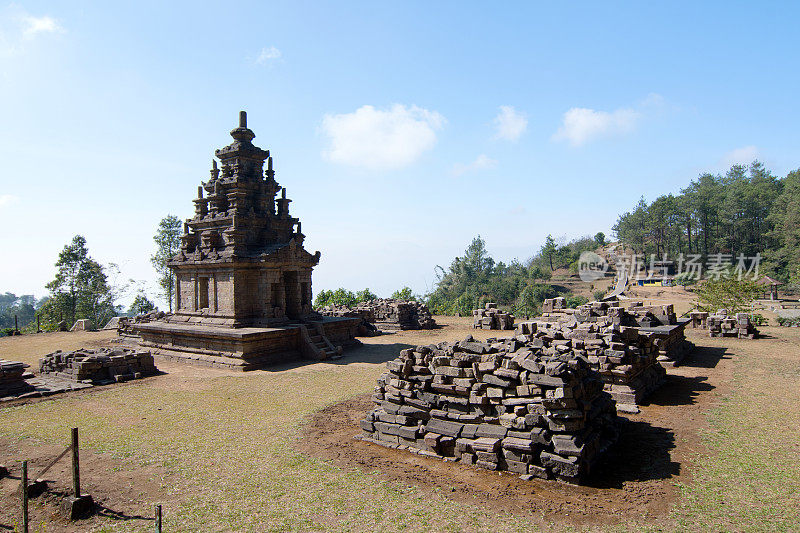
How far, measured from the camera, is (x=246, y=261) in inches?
698

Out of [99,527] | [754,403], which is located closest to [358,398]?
[99,527]

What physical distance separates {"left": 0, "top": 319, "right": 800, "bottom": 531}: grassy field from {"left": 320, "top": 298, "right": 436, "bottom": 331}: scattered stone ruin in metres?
13.5

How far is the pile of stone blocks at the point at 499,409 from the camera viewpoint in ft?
22.1

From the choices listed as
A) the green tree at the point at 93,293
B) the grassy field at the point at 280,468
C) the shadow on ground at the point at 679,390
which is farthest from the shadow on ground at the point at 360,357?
the green tree at the point at 93,293

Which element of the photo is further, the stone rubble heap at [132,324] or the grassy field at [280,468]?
the stone rubble heap at [132,324]

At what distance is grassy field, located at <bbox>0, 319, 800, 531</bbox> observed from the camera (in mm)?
5473

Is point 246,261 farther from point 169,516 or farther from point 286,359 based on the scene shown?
point 169,516

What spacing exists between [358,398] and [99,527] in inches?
257

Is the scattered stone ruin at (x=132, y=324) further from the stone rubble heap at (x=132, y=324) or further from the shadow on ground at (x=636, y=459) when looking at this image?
the shadow on ground at (x=636, y=459)

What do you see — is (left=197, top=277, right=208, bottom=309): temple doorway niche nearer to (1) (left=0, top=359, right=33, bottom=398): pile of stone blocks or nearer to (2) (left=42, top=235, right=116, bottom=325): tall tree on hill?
(1) (left=0, top=359, right=33, bottom=398): pile of stone blocks

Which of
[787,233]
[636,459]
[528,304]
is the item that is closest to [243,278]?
[636,459]

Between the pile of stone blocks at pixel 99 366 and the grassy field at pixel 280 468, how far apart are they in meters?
1.29

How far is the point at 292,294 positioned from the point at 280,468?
13.2m

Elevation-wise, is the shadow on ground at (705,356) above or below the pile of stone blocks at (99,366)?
below
